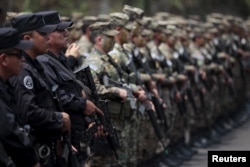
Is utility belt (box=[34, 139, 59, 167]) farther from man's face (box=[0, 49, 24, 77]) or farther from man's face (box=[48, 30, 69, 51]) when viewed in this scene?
man's face (box=[48, 30, 69, 51])

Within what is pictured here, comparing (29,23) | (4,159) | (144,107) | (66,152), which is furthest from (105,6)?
(4,159)

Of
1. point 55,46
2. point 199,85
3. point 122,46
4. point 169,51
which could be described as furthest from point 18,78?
point 199,85

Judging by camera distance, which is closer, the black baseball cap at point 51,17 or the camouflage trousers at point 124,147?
the black baseball cap at point 51,17

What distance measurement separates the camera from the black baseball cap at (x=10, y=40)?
19.7 ft

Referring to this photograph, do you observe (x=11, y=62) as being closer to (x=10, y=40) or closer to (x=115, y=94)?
(x=10, y=40)

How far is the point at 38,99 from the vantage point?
679cm

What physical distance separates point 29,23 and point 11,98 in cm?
102

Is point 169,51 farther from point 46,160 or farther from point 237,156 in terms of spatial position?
point 46,160

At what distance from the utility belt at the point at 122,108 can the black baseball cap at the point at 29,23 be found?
2.47 meters

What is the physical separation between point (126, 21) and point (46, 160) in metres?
3.95

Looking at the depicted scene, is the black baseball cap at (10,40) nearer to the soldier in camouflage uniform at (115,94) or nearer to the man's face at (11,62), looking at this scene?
the man's face at (11,62)

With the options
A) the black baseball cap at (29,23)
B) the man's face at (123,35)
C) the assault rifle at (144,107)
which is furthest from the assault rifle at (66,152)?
the man's face at (123,35)

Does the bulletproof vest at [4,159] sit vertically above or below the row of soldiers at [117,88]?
above

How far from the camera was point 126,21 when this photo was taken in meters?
10.5
